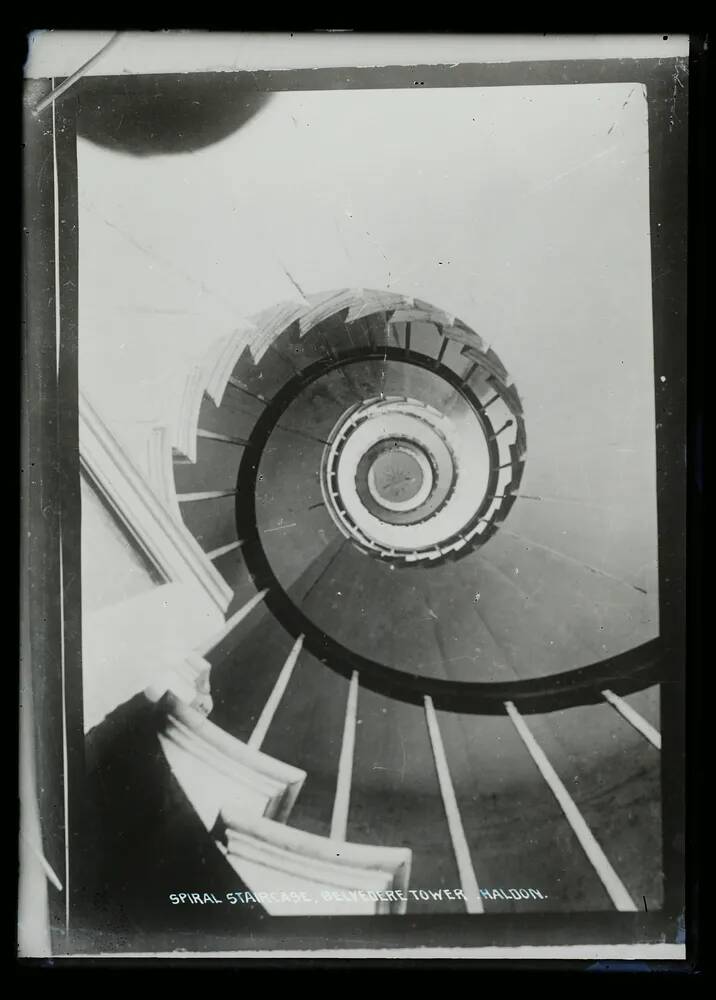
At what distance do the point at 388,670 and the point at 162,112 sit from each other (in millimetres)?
937

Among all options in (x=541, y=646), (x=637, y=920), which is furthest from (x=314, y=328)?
Result: (x=637, y=920)

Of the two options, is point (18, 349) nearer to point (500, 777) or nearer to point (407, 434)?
point (407, 434)

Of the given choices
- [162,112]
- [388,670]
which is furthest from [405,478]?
[162,112]

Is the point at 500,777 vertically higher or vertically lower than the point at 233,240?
lower

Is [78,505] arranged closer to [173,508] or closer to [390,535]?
[173,508]

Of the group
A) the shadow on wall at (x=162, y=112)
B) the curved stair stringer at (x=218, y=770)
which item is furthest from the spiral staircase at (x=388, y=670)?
the shadow on wall at (x=162, y=112)

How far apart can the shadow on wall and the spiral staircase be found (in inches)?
12.0

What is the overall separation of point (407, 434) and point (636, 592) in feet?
1.41

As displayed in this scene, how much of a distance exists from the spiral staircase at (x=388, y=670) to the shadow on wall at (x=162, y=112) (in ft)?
1.00

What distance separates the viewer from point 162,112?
0.96m

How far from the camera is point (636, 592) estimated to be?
37.3 inches

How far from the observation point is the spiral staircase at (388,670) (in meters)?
0.94

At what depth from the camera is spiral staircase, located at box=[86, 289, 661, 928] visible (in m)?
0.94

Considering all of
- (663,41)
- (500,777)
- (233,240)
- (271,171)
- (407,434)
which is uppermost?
(663,41)
